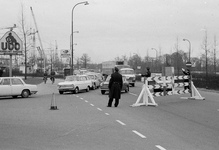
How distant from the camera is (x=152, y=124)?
11398 millimetres

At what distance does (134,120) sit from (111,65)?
4258cm

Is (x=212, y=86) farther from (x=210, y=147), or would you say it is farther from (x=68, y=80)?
(x=210, y=147)

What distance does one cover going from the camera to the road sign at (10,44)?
101ft

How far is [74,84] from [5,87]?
6.62m

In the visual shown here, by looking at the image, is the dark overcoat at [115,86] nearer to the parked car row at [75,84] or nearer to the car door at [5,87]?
the car door at [5,87]

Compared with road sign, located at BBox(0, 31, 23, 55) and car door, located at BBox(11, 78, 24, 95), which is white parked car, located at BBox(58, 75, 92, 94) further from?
road sign, located at BBox(0, 31, 23, 55)

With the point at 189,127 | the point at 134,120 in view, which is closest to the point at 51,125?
the point at 134,120

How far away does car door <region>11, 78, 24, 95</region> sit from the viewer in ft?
76.3

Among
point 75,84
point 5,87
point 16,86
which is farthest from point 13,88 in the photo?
point 75,84

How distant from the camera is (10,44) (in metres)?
31.3

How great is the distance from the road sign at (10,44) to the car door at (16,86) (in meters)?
8.24

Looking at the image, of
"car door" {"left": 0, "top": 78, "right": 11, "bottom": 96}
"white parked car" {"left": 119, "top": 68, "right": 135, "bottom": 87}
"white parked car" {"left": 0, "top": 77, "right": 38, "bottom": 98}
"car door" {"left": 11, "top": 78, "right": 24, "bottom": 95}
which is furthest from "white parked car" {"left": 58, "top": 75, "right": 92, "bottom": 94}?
"white parked car" {"left": 119, "top": 68, "right": 135, "bottom": 87}

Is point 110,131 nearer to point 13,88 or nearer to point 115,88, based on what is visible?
point 115,88

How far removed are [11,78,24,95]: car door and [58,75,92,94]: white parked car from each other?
454 centimetres
